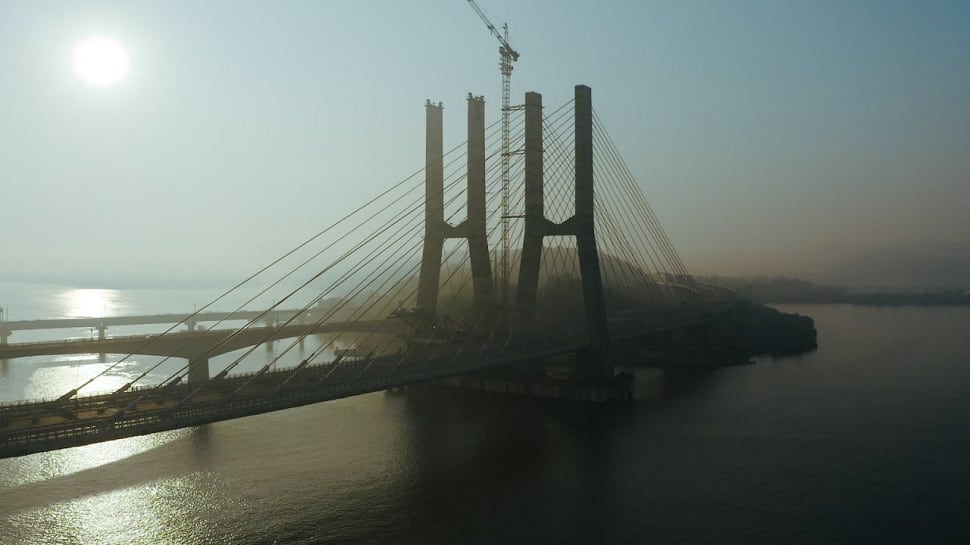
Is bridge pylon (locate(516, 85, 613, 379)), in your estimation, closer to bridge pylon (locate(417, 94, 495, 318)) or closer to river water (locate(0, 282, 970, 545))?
bridge pylon (locate(417, 94, 495, 318))

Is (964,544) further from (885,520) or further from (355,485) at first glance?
(355,485)

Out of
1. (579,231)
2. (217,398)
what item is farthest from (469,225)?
(217,398)

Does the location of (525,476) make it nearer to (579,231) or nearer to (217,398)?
(217,398)

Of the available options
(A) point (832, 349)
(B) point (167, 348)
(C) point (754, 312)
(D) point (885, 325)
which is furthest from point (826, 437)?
(D) point (885, 325)

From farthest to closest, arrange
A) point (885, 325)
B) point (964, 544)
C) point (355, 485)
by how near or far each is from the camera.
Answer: point (885, 325)
point (355, 485)
point (964, 544)

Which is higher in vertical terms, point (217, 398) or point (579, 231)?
point (579, 231)

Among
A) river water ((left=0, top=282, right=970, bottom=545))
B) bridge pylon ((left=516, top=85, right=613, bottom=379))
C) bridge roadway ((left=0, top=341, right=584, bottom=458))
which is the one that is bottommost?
river water ((left=0, top=282, right=970, bottom=545))

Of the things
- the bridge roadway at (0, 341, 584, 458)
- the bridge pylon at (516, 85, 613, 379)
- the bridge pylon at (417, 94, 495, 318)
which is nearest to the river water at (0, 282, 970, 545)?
the bridge roadway at (0, 341, 584, 458)
